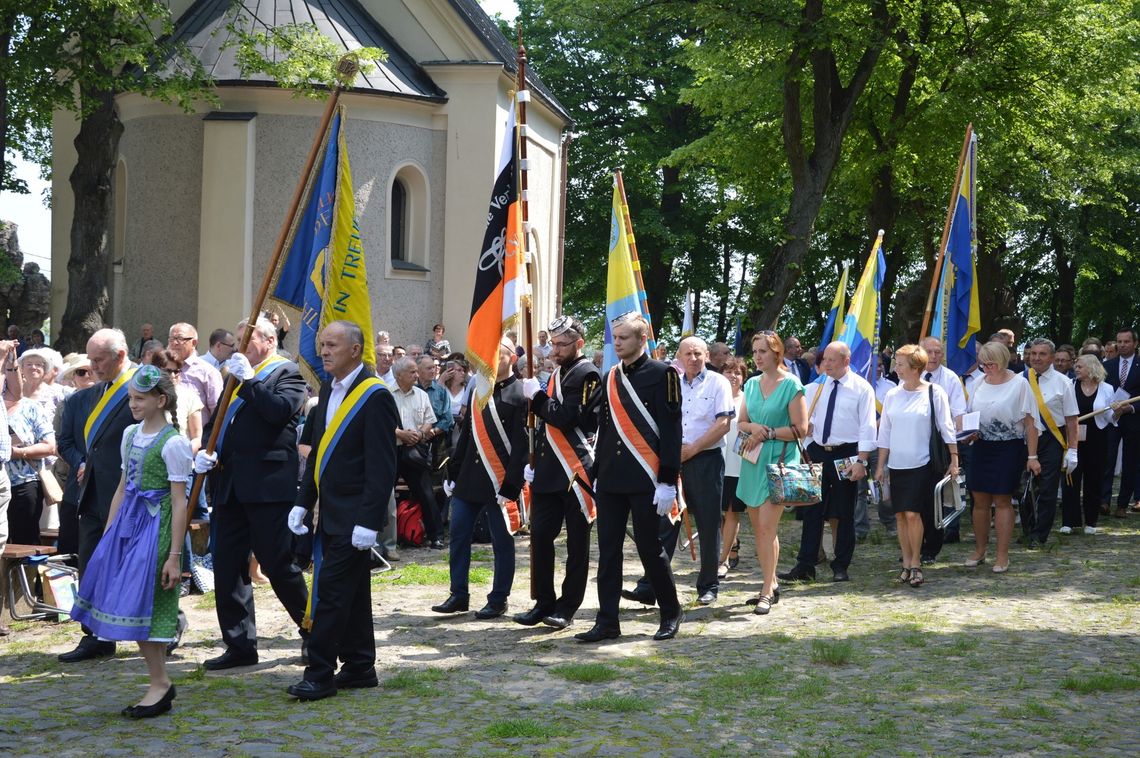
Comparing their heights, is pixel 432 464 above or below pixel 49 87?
below

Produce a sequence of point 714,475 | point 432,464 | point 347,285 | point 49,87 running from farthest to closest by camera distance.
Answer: point 49,87 < point 432,464 < point 714,475 < point 347,285

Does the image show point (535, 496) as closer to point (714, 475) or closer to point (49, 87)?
point (714, 475)

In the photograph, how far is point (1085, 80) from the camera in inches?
952

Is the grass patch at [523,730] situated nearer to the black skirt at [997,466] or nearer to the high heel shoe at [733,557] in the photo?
the high heel shoe at [733,557]

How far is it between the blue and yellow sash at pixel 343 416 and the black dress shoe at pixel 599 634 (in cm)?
230

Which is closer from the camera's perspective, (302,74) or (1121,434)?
(1121,434)

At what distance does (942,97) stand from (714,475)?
15849mm

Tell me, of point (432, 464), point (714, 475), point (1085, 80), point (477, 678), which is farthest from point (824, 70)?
point (477, 678)

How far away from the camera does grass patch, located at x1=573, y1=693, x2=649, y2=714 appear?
6.28m

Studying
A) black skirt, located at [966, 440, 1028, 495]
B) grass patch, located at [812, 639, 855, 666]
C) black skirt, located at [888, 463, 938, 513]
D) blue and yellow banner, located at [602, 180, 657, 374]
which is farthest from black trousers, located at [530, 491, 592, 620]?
black skirt, located at [966, 440, 1028, 495]

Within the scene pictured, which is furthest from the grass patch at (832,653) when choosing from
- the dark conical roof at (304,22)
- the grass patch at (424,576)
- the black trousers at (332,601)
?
the dark conical roof at (304,22)

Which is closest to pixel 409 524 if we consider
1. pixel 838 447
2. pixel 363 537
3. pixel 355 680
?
pixel 838 447

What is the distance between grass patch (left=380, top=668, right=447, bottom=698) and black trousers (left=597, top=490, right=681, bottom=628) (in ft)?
4.41

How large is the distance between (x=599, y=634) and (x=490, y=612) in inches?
42.7
